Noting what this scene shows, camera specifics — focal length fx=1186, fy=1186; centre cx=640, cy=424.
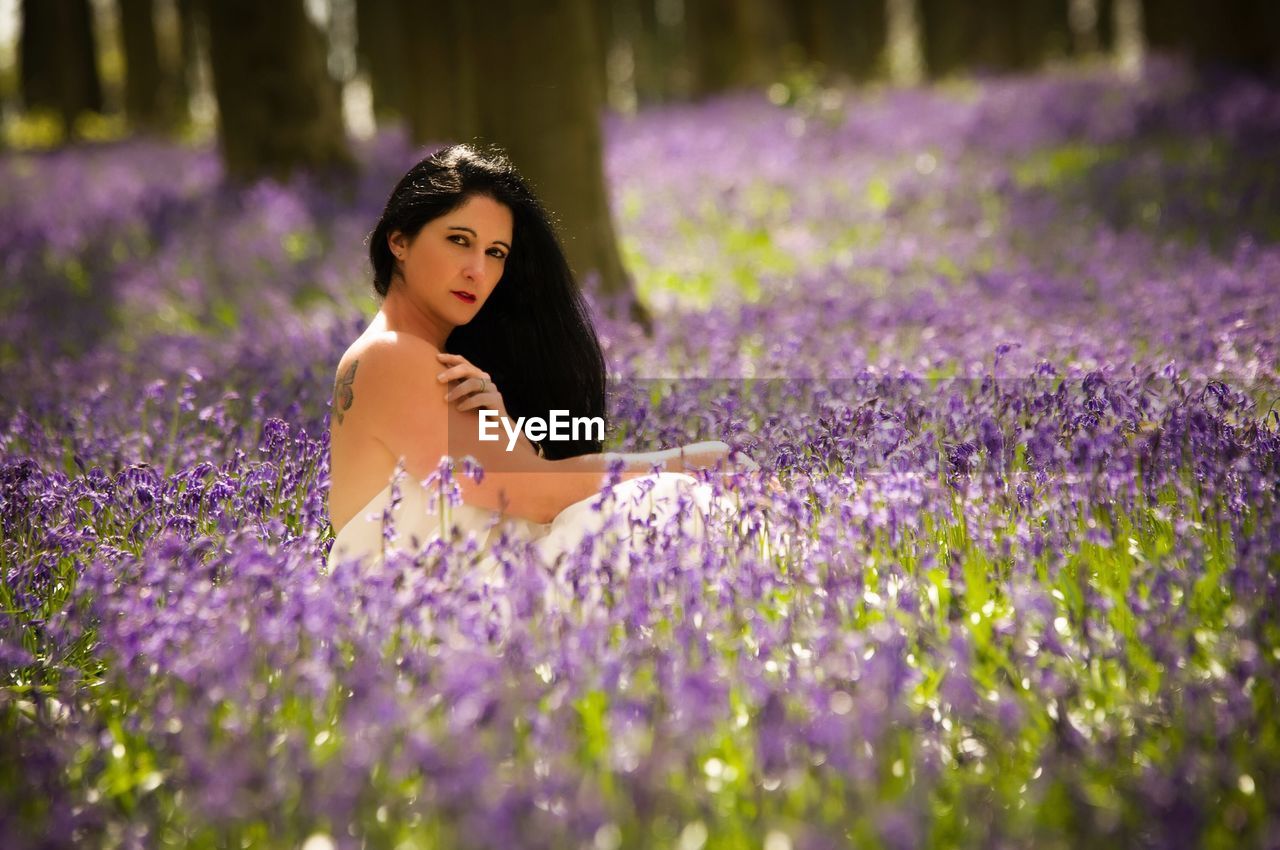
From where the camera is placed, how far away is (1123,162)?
34.0 ft

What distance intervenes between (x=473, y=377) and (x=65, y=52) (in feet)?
76.7

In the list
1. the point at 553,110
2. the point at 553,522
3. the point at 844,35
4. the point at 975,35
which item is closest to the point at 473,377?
the point at 553,522

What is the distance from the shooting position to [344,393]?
11.3ft

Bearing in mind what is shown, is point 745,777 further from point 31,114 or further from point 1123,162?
point 31,114

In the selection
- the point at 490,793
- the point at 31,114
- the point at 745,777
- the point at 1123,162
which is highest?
the point at 31,114

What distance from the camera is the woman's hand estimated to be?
11.1 feet

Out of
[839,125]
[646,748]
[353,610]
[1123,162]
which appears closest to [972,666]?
[646,748]

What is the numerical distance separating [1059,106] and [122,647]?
43.3 ft

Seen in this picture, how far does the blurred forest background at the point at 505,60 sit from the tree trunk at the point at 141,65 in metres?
0.04

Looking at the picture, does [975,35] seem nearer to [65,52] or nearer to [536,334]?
[65,52]

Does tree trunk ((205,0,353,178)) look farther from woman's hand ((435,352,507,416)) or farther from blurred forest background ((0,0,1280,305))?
woman's hand ((435,352,507,416))

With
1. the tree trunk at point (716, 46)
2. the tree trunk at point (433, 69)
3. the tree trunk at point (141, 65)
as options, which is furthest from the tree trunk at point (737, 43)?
the tree trunk at point (141, 65)

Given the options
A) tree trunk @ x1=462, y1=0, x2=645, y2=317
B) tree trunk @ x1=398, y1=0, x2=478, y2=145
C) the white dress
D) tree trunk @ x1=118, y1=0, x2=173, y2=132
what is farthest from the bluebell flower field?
tree trunk @ x1=118, y1=0, x2=173, y2=132

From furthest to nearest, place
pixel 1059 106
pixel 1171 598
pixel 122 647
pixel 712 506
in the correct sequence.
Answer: pixel 1059 106 → pixel 712 506 → pixel 1171 598 → pixel 122 647
